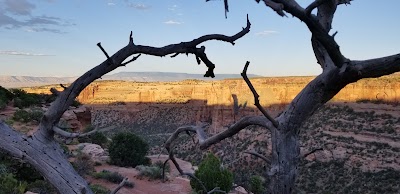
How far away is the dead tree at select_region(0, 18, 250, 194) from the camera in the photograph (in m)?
2.46

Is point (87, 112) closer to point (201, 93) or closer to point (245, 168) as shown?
point (245, 168)

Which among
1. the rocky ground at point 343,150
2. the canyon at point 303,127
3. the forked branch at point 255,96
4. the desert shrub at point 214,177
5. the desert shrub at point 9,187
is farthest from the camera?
the canyon at point 303,127

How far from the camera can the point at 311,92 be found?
7.89ft

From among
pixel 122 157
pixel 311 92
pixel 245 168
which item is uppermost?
pixel 311 92

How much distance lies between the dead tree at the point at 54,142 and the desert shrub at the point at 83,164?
1509cm

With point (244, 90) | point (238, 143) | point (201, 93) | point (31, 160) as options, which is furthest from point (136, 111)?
point (31, 160)

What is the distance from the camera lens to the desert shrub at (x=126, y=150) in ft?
74.0

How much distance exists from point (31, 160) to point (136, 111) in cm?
8370

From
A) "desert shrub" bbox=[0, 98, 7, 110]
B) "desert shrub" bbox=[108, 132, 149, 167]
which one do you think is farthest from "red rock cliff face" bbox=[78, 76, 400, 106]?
"desert shrub" bbox=[0, 98, 7, 110]

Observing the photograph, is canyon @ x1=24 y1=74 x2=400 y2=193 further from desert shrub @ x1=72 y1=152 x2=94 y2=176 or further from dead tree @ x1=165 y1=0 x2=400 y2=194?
desert shrub @ x1=72 y1=152 x2=94 y2=176

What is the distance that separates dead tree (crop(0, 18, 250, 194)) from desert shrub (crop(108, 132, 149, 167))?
20.4 metres

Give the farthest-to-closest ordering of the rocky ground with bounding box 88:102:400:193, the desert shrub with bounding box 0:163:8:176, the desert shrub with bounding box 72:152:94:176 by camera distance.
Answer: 1. the rocky ground with bounding box 88:102:400:193
2. the desert shrub with bounding box 72:152:94:176
3. the desert shrub with bounding box 0:163:8:176

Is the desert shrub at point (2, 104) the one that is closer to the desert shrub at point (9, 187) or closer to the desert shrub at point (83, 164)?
the desert shrub at point (83, 164)

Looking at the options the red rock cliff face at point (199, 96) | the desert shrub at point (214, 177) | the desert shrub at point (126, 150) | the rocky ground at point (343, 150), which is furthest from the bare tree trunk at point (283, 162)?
the red rock cliff face at point (199, 96)
